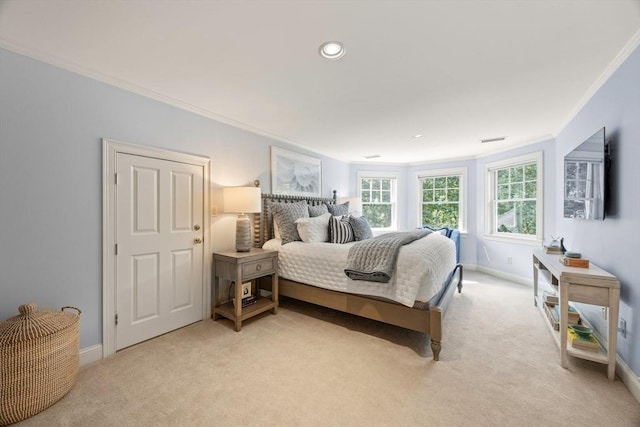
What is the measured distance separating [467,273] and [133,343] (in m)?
5.29

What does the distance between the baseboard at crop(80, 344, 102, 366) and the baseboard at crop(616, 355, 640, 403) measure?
388 cm

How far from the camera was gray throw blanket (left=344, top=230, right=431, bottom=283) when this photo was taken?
2.25 meters

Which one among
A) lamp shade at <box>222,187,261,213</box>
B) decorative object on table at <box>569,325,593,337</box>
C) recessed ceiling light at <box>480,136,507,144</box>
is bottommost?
decorative object on table at <box>569,325,593,337</box>

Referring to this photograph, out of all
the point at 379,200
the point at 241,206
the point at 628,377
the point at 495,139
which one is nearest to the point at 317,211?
Result: the point at 241,206

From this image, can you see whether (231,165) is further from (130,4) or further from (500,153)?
(500,153)

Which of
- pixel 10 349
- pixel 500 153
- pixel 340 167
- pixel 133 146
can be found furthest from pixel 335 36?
pixel 500 153

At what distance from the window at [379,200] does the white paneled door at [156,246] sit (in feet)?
13.1

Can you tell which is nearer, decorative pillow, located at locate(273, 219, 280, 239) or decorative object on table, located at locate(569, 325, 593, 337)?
decorative object on table, located at locate(569, 325, 593, 337)

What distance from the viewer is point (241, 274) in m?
2.62

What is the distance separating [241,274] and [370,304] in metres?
1.34

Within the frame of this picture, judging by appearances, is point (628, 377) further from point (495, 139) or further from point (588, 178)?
point (495, 139)

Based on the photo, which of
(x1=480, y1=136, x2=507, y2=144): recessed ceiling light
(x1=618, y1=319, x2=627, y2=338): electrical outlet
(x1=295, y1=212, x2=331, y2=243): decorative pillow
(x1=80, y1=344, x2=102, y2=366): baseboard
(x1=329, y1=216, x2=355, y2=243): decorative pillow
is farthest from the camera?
(x1=480, y1=136, x2=507, y2=144): recessed ceiling light

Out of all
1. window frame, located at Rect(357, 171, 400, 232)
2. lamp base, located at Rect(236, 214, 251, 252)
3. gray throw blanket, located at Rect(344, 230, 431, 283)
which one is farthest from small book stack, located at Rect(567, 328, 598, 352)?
window frame, located at Rect(357, 171, 400, 232)

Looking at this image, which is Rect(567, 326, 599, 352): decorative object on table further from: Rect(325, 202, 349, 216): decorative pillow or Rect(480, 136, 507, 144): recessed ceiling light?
Rect(480, 136, 507, 144): recessed ceiling light
